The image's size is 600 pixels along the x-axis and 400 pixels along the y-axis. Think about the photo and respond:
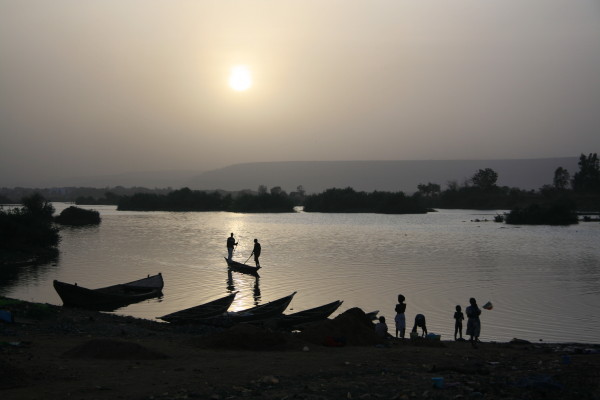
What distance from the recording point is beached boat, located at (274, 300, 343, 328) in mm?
15969

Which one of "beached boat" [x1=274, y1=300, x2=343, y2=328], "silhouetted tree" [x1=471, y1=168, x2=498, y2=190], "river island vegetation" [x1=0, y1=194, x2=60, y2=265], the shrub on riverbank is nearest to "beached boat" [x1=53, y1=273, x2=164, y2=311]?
"beached boat" [x1=274, y1=300, x2=343, y2=328]

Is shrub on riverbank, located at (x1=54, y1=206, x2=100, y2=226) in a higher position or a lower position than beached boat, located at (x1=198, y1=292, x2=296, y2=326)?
higher

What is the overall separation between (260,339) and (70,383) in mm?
4613

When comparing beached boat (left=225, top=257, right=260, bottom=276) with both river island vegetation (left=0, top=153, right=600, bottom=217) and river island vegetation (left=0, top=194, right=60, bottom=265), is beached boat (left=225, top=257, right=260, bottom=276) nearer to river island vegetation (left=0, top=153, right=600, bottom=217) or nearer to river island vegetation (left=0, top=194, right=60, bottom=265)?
river island vegetation (left=0, top=194, right=60, bottom=265)

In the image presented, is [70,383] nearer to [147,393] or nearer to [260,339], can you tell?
[147,393]

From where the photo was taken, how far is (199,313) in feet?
56.1

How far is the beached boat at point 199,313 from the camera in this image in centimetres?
1636

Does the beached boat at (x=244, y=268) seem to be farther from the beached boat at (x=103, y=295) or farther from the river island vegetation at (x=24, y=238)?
the river island vegetation at (x=24, y=238)

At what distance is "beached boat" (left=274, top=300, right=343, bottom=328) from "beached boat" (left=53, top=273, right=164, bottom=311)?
681 cm

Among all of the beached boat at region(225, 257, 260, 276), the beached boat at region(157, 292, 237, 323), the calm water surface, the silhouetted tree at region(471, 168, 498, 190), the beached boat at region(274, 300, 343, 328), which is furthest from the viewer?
the silhouetted tree at region(471, 168, 498, 190)

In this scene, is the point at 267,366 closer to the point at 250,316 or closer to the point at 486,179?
the point at 250,316

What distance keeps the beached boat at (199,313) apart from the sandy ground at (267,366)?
989 millimetres

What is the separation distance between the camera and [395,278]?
90.8 ft

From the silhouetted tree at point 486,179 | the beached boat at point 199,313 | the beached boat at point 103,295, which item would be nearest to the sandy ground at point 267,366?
the beached boat at point 199,313
